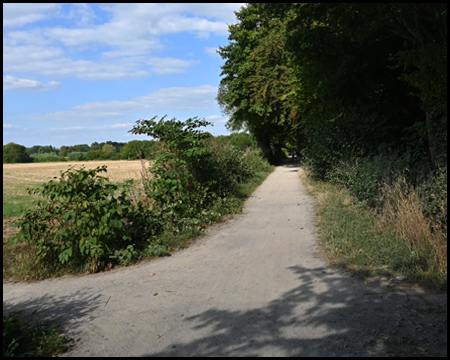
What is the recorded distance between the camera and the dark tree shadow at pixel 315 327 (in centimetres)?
377

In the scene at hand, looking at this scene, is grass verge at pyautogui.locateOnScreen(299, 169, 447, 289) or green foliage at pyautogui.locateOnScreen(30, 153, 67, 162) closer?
grass verge at pyautogui.locateOnScreen(299, 169, 447, 289)

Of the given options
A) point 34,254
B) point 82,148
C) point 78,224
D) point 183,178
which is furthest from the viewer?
point 82,148

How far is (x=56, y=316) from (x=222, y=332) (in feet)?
8.07

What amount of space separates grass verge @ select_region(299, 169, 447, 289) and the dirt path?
13.7 inches

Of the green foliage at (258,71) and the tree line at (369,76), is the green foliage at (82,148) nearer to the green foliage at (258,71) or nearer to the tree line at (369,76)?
the green foliage at (258,71)

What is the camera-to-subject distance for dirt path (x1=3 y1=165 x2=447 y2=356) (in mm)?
3914

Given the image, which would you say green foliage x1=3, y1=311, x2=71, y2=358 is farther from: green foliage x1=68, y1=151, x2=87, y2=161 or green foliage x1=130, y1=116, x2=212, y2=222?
green foliage x1=68, y1=151, x2=87, y2=161

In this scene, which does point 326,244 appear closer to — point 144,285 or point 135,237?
point 144,285

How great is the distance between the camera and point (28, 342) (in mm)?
4070

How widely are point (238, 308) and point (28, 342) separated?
2450 mm

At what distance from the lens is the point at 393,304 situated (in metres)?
4.64

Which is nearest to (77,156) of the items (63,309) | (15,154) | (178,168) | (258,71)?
(15,154)

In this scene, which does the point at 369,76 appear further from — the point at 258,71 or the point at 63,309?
the point at 258,71

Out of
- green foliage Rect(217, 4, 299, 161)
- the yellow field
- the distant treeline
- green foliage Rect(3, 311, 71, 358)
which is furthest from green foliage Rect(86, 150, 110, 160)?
green foliage Rect(3, 311, 71, 358)
